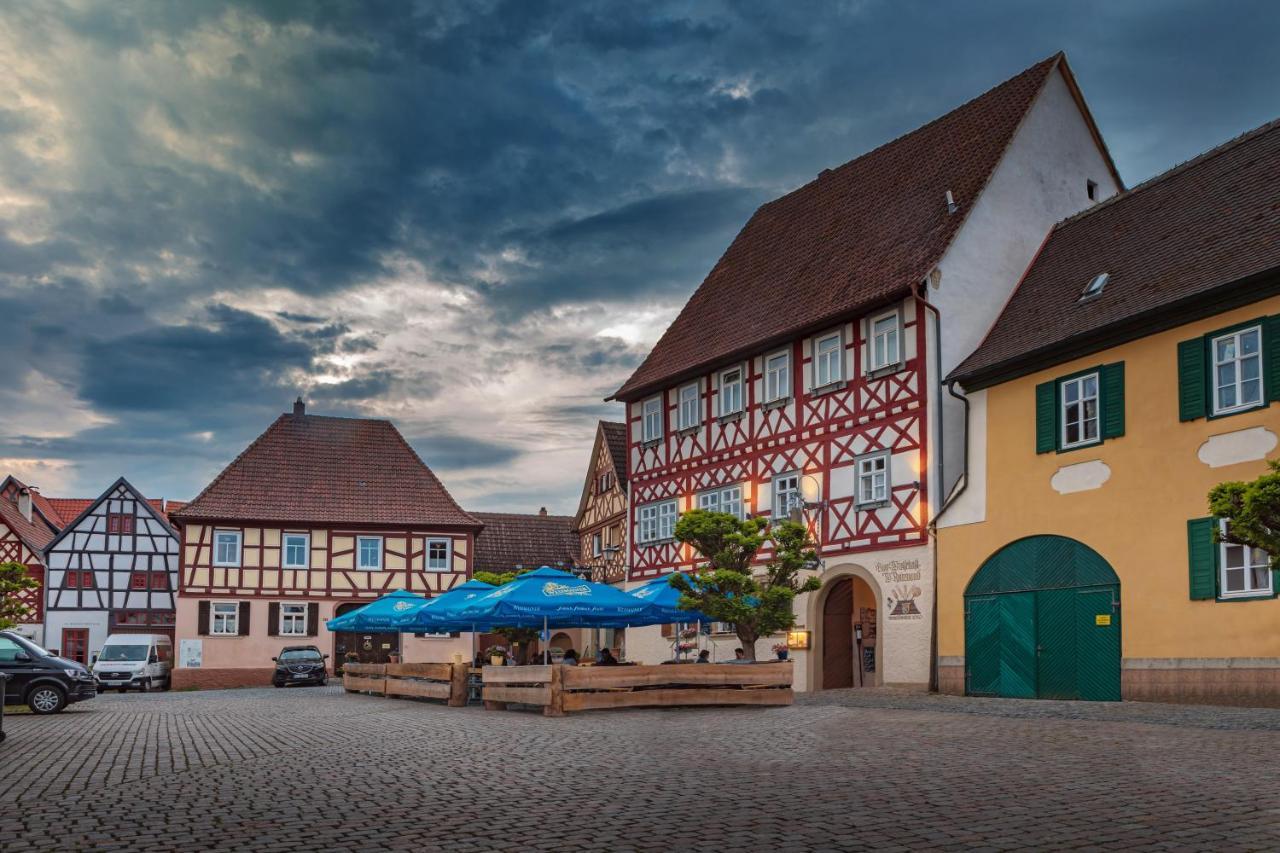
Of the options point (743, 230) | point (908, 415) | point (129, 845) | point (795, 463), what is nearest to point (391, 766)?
point (129, 845)

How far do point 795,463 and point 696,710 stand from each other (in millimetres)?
10990

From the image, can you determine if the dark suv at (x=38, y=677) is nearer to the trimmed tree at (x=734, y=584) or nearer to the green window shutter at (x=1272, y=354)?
the trimmed tree at (x=734, y=584)

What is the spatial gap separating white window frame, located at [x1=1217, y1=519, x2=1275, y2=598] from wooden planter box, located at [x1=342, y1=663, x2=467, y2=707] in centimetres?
1342

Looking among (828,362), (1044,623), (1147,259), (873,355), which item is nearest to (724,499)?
(828,362)

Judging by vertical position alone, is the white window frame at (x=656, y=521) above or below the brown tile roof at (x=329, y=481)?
below

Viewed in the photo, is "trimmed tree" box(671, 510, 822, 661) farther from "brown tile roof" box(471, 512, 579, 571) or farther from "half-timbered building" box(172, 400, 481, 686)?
"brown tile roof" box(471, 512, 579, 571)

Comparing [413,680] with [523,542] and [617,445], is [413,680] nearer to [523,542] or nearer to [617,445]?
[617,445]

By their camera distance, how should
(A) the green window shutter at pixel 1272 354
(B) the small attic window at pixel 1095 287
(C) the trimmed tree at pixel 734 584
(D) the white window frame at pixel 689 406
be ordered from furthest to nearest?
(D) the white window frame at pixel 689 406 → (C) the trimmed tree at pixel 734 584 → (B) the small attic window at pixel 1095 287 → (A) the green window shutter at pixel 1272 354

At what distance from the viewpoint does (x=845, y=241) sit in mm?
33500

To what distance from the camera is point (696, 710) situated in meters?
22.2

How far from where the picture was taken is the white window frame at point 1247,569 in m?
20.1

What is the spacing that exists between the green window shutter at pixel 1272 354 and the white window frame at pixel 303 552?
39.6 metres

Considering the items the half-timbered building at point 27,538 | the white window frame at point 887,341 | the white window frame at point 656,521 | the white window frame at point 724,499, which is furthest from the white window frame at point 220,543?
the white window frame at point 887,341

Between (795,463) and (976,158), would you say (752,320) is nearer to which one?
(795,463)
